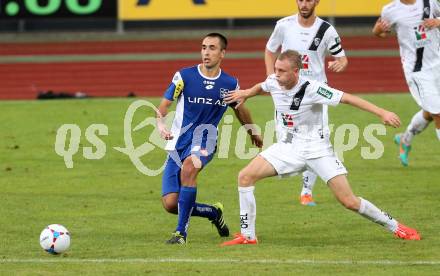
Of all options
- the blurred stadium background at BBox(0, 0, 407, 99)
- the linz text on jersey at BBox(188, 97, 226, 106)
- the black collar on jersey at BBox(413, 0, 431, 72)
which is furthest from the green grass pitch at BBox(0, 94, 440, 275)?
the blurred stadium background at BBox(0, 0, 407, 99)

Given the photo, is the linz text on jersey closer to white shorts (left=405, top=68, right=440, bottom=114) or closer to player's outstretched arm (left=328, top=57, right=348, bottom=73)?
player's outstretched arm (left=328, top=57, right=348, bottom=73)

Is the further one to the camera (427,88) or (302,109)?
(427,88)

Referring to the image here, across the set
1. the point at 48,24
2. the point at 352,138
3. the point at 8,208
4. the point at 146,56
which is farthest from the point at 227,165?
the point at 48,24

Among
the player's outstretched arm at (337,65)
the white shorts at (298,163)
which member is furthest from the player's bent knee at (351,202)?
the player's outstretched arm at (337,65)

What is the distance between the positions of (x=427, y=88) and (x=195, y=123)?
4148 millimetres

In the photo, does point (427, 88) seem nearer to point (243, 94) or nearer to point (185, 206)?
point (243, 94)

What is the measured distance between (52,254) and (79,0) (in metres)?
19.5

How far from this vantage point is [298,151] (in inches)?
424

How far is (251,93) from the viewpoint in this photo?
10828 millimetres

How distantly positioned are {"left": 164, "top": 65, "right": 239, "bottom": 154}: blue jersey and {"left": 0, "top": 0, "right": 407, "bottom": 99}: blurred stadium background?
12980mm

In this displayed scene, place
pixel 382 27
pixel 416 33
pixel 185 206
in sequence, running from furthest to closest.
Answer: pixel 416 33 → pixel 382 27 → pixel 185 206

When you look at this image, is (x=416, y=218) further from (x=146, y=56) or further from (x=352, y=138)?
(x=146, y=56)

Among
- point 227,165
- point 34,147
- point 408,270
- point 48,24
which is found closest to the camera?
point 408,270

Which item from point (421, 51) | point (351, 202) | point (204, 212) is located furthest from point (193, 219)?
point (421, 51)
